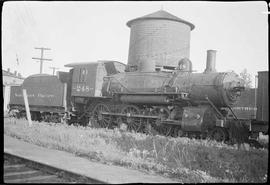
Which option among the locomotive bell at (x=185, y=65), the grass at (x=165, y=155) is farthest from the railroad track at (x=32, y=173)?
the locomotive bell at (x=185, y=65)

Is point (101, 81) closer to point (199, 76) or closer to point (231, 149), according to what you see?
point (199, 76)

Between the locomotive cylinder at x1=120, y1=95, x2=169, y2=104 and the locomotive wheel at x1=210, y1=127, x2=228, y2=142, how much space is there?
1.97 meters

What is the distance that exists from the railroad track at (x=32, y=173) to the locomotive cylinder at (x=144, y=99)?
7087 mm

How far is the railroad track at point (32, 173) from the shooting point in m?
4.29

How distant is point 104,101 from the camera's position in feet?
45.0

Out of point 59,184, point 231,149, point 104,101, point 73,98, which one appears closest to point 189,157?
point 231,149

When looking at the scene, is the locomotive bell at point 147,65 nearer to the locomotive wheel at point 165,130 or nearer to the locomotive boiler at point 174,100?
the locomotive boiler at point 174,100

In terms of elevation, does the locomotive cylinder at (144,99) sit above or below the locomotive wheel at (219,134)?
above

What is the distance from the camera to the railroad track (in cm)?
429

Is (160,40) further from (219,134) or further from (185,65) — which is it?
(219,134)

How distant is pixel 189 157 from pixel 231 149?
5.17 feet

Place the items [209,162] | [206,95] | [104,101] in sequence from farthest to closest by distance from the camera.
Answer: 1. [104,101]
2. [206,95]
3. [209,162]

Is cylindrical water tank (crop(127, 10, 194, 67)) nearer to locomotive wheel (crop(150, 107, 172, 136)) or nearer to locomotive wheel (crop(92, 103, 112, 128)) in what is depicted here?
locomotive wheel (crop(150, 107, 172, 136))

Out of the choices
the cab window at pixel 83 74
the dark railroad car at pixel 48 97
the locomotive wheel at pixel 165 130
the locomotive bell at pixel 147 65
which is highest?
the locomotive bell at pixel 147 65
